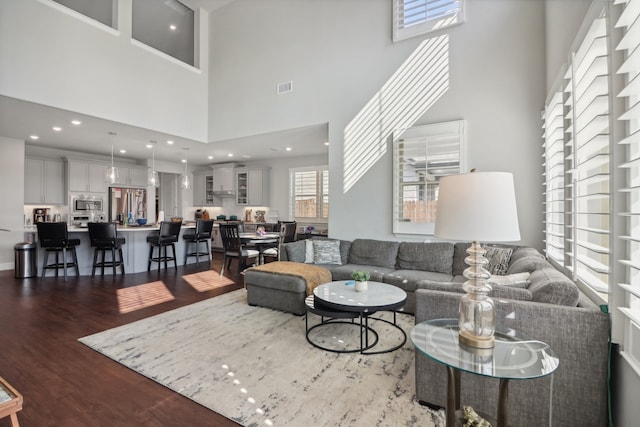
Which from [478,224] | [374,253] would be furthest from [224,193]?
[478,224]

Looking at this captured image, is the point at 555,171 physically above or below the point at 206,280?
above

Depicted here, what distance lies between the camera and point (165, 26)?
24.6ft

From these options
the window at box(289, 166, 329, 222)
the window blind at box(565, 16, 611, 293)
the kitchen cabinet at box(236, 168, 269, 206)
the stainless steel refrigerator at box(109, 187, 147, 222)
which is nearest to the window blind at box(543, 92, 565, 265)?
the window blind at box(565, 16, 611, 293)

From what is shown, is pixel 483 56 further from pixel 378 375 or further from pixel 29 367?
pixel 29 367

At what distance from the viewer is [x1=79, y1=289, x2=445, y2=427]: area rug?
6.26 feet

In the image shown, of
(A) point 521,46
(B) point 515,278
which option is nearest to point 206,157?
(A) point 521,46

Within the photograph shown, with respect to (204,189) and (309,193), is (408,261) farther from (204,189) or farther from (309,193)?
(204,189)

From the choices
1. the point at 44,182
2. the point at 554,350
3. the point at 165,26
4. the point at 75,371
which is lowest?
the point at 75,371

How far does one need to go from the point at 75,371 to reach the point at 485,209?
3.10 metres

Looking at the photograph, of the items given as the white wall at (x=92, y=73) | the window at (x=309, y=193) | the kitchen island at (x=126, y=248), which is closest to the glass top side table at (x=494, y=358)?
the white wall at (x=92, y=73)

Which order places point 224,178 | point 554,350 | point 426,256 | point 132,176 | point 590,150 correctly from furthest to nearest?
point 224,178 < point 132,176 < point 426,256 < point 590,150 < point 554,350

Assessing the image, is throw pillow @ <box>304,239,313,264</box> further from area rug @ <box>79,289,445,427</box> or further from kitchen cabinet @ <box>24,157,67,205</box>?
kitchen cabinet @ <box>24,157,67,205</box>

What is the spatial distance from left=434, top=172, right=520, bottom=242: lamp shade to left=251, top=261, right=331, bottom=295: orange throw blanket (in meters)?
2.38

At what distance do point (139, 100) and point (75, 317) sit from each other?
3681mm
